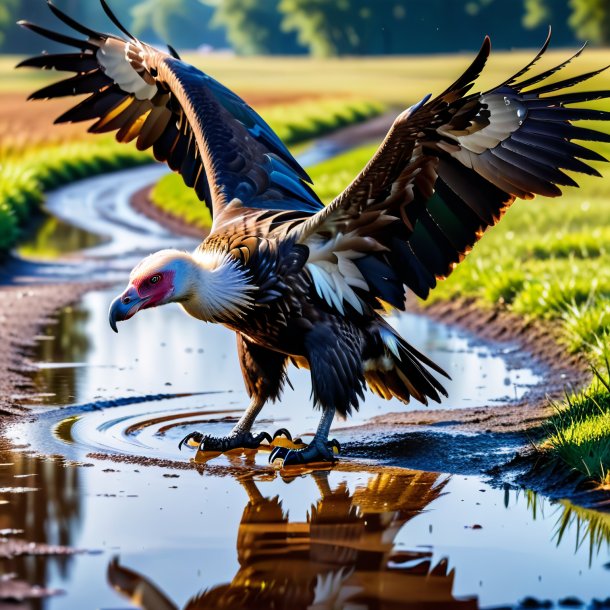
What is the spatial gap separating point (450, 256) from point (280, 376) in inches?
48.3

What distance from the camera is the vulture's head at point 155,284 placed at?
621 cm

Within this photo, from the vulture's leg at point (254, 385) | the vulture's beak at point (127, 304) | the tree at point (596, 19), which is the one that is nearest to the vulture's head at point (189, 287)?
the vulture's beak at point (127, 304)

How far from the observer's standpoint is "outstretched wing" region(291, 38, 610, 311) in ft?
20.7

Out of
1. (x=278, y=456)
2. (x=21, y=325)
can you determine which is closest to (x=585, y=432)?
(x=278, y=456)

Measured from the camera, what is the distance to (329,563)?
4.77 meters

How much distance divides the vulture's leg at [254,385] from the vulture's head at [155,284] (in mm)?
852

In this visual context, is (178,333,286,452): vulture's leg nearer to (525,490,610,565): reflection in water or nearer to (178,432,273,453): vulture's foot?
(178,432,273,453): vulture's foot

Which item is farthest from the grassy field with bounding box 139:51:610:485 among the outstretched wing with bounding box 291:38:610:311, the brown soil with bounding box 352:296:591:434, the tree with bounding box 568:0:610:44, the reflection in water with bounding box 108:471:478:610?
the tree with bounding box 568:0:610:44

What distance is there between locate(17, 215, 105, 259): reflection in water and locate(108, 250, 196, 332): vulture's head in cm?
947

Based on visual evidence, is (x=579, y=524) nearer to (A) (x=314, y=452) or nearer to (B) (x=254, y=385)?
(A) (x=314, y=452)

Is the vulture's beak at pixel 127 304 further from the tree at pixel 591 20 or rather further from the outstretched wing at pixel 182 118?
the tree at pixel 591 20

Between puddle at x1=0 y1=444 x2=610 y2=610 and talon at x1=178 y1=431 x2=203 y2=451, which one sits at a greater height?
talon at x1=178 y1=431 x2=203 y2=451

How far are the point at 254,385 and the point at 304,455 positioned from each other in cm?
75

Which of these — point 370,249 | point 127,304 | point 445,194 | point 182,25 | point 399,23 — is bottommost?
point 127,304
